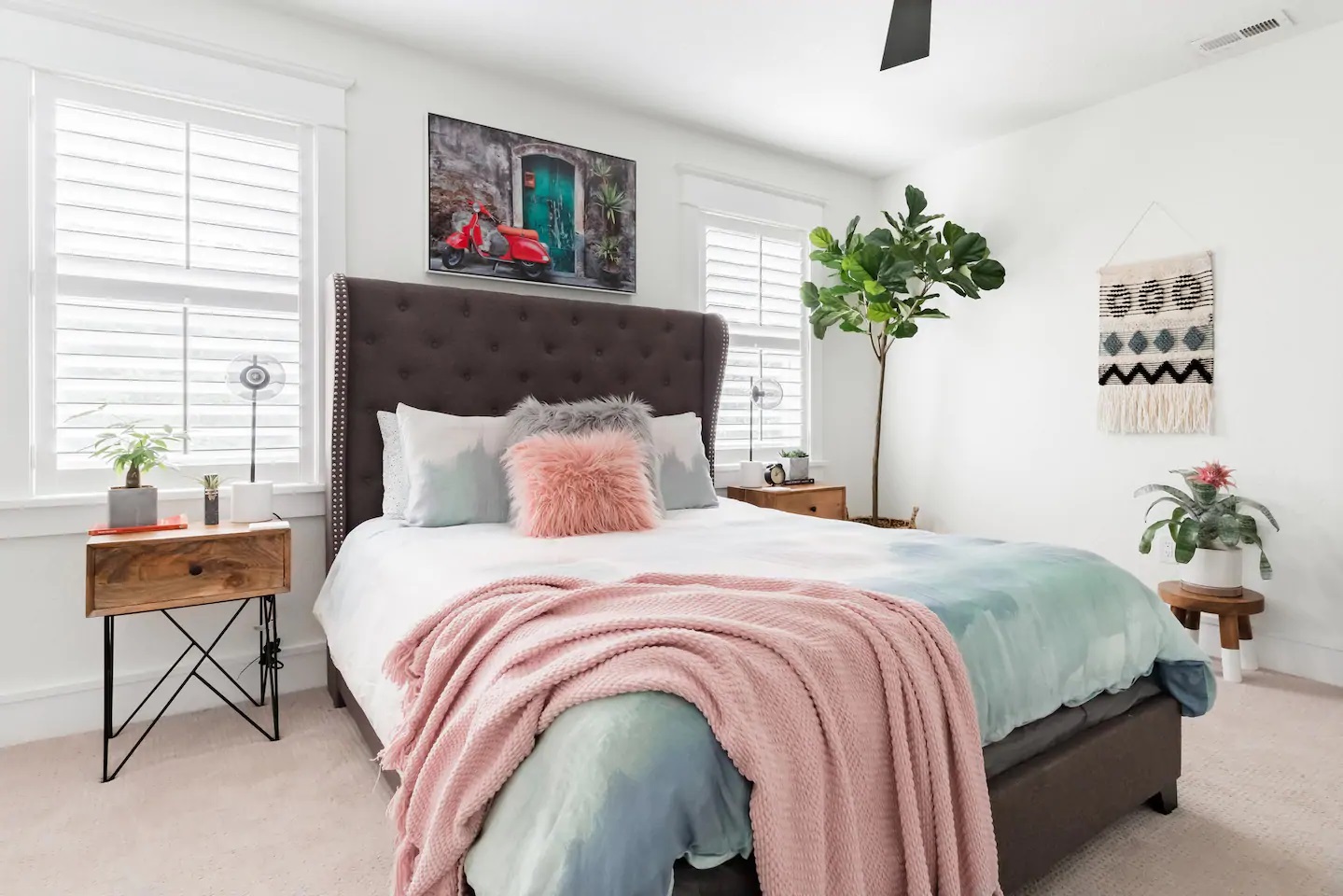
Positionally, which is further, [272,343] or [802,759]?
[272,343]

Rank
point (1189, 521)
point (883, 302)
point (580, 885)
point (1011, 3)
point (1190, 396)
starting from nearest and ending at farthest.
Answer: point (580, 885), point (1011, 3), point (1189, 521), point (1190, 396), point (883, 302)

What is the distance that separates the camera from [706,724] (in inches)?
39.9

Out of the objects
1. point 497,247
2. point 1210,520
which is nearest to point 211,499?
point 497,247

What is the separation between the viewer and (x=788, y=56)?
3.12 m

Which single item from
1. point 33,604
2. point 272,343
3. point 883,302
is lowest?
point 33,604

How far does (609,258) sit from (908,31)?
1832mm

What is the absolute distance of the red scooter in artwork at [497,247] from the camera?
3129 millimetres

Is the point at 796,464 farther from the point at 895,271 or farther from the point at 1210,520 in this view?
the point at 1210,520

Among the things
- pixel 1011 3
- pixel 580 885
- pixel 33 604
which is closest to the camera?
pixel 580 885

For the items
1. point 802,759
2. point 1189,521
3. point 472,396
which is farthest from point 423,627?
point 1189,521

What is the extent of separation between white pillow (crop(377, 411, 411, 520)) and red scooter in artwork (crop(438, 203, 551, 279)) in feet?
2.51

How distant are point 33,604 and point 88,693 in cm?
35

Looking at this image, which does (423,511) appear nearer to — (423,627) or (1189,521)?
(423,627)

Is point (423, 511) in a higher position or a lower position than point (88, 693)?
higher
